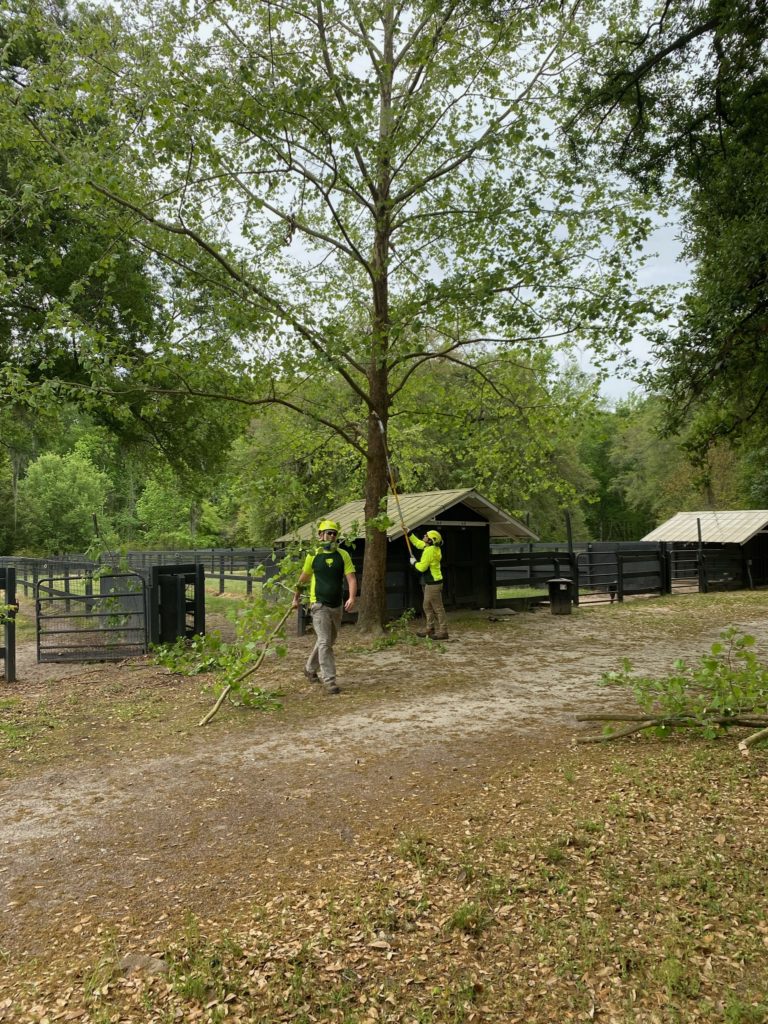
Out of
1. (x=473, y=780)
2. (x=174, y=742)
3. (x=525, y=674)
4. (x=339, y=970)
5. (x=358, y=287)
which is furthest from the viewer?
(x=358, y=287)

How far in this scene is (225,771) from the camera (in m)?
5.89

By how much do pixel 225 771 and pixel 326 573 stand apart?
124 inches

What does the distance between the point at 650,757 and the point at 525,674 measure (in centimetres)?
408

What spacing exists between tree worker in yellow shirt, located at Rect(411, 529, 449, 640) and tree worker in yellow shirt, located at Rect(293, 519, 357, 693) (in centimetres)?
294

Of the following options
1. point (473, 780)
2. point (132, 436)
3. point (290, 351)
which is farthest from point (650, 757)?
point (132, 436)

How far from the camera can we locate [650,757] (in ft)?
19.1

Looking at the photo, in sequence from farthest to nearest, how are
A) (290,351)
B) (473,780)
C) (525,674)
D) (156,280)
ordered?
(156,280), (290,351), (525,674), (473,780)

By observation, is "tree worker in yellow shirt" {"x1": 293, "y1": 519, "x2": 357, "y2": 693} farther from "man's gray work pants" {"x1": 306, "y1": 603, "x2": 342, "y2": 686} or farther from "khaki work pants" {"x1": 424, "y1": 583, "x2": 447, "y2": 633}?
"khaki work pants" {"x1": 424, "y1": 583, "x2": 447, "y2": 633}

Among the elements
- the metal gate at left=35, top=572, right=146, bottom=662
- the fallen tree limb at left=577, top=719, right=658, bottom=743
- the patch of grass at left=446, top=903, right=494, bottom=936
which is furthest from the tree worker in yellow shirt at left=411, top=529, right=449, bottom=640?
the patch of grass at left=446, top=903, right=494, bottom=936

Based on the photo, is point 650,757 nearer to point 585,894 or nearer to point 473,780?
point 473,780

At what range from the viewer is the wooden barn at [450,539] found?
15562 mm

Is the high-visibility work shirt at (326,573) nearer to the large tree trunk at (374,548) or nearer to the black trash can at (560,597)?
the large tree trunk at (374,548)

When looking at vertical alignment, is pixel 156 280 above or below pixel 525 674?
above

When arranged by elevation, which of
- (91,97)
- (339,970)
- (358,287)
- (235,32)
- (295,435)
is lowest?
(339,970)
